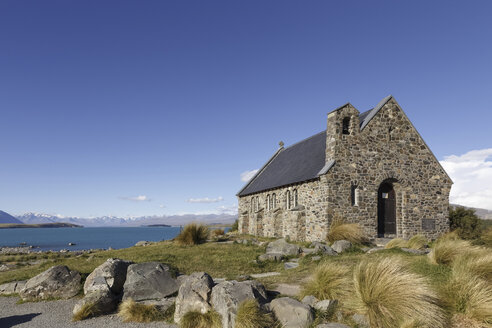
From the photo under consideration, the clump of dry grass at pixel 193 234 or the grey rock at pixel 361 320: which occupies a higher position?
the clump of dry grass at pixel 193 234

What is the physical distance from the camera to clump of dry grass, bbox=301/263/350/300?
28.2 ft

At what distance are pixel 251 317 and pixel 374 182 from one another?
16.7m

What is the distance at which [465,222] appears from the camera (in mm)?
23109

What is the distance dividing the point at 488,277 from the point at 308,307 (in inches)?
196

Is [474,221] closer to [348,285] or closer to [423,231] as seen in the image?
[423,231]

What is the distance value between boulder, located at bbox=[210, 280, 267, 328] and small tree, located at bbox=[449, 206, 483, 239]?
18651 mm

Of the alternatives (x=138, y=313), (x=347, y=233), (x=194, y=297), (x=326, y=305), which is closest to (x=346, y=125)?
(x=347, y=233)

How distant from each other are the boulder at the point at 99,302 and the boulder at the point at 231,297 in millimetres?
3253

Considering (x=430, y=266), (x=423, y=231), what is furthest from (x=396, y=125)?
(x=430, y=266)

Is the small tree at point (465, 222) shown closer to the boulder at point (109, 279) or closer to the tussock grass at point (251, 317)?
the tussock grass at point (251, 317)

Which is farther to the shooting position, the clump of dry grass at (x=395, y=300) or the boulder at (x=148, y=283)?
the boulder at (x=148, y=283)

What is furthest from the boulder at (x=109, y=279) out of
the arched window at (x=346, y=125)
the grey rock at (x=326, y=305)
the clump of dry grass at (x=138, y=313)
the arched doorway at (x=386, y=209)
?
the arched doorway at (x=386, y=209)

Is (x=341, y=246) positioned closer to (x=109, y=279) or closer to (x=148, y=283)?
(x=148, y=283)

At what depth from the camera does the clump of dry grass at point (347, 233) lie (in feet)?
61.7
